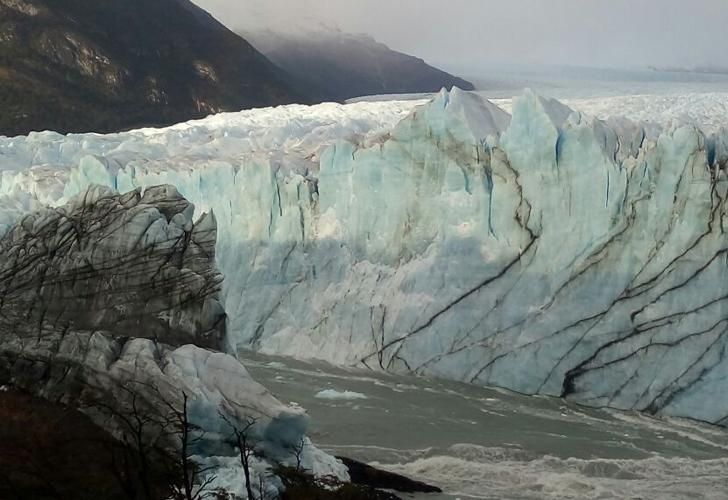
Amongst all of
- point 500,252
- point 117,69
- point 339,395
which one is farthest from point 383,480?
point 117,69

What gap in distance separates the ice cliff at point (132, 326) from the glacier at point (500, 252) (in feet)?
10.6

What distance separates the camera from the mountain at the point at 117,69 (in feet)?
161

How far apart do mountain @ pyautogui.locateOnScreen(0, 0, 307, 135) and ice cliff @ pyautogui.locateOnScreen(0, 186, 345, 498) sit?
38840mm

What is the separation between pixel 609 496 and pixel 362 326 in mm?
6090

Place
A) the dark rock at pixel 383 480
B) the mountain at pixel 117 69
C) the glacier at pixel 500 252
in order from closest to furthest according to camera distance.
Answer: the dark rock at pixel 383 480, the glacier at pixel 500 252, the mountain at pixel 117 69

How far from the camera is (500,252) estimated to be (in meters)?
14.0

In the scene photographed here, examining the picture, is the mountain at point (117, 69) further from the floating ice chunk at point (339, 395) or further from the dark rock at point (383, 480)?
the dark rock at point (383, 480)

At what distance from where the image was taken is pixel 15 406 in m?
8.71

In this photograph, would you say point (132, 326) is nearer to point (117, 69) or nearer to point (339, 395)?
point (339, 395)

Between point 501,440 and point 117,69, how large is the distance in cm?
4704

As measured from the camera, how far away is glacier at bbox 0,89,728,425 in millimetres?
12633

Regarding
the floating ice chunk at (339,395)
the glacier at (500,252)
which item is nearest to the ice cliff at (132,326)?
the floating ice chunk at (339,395)

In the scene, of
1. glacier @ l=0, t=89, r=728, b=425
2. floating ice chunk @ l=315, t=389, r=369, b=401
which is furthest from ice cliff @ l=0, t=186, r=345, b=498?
glacier @ l=0, t=89, r=728, b=425

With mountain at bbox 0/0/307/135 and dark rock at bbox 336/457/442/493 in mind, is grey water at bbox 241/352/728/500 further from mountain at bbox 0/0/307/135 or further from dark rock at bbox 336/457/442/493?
mountain at bbox 0/0/307/135
